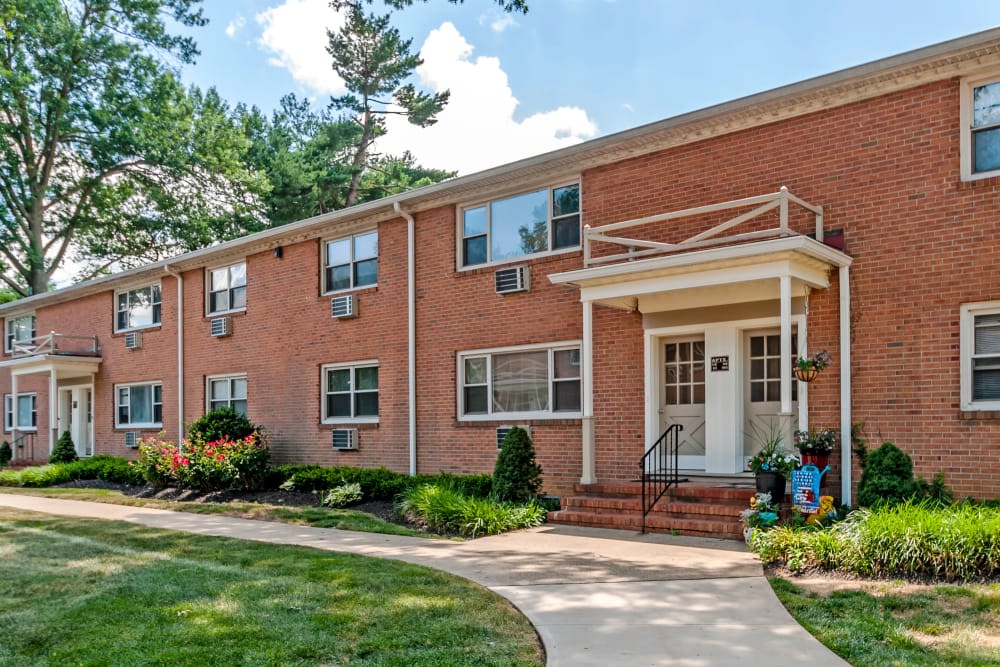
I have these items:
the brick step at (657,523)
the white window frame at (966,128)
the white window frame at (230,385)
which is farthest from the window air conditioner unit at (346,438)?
the white window frame at (966,128)

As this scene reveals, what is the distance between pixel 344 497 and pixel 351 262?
523 centimetres

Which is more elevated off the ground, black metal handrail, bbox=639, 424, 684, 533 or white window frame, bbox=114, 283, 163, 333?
white window frame, bbox=114, 283, 163, 333

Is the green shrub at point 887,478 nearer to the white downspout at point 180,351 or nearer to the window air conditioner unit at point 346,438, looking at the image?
the window air conditioner unit at point 346,438

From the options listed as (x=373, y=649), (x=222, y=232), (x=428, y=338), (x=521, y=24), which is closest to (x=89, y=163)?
(x=222, y=232)

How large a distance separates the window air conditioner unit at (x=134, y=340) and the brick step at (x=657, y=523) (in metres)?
14.9

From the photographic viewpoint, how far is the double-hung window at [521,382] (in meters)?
13.2

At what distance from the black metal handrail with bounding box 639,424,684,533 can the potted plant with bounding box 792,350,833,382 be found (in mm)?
1827

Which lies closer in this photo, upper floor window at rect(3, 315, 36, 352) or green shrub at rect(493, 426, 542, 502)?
green shrub at rect(493, 426, 542, 502)

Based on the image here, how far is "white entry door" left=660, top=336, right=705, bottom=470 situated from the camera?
1184 centimetres

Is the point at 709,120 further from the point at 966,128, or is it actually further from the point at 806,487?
the point at 806,487

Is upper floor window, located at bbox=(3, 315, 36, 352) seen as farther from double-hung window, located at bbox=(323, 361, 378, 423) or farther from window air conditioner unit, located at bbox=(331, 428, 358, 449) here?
window air conditioner unit, located at bbox=(331, 428, 358, 449)

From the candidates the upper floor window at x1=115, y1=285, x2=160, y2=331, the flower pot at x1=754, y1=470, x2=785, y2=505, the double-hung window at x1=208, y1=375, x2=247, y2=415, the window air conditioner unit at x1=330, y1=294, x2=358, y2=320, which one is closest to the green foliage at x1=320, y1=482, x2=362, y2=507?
the window air conditioner unit at x1=330, y1=294, x2=358, y2=320

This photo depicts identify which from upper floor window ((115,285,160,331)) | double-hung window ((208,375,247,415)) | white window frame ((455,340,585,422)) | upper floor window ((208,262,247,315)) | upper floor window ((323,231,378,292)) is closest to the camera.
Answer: white window frame ((455,340,585,422))

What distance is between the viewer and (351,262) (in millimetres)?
16797
